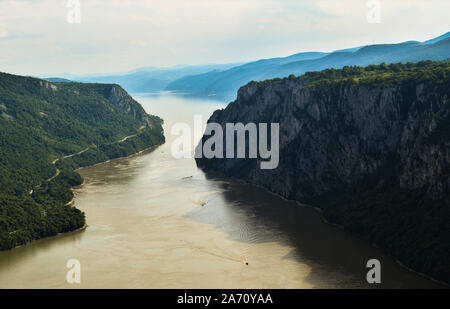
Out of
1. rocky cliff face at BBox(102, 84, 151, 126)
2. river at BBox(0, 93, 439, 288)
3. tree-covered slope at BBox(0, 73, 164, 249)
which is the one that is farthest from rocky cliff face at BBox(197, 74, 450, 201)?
rocky cliff face at BBox(102, 84, 151, 126)

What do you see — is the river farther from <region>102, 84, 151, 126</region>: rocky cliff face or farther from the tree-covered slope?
<region>102, 84, 151, 126</region>: rocky cliff face

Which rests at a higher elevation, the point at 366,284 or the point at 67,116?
the point at 67,116

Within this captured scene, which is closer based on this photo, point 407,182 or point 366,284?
point 366,284

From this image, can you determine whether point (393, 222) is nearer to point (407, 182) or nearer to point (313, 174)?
point (407, 182)

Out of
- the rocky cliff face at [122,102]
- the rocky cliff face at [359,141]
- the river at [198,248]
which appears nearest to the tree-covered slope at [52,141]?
the rocky cliff face at [122,102]

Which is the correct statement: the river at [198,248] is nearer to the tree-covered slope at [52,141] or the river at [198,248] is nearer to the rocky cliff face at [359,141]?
the tree-covered slope at [52,141]
